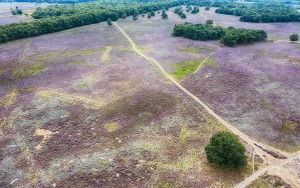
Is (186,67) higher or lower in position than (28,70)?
lower

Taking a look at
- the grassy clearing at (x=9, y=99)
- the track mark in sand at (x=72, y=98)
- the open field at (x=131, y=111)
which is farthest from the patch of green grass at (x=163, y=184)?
the grassy clearing at (x=9, y=99)

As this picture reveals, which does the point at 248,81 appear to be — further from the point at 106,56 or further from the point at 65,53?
the point at 65,53

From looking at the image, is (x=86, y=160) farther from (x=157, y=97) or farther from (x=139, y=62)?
(x=139, y=62)

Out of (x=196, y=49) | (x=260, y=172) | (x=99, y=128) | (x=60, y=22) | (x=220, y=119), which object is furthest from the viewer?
(x=60, y=22)

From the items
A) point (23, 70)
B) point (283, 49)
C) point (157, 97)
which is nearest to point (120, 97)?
point (157, 97)

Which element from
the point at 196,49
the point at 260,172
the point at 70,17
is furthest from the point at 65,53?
the point at 260,172

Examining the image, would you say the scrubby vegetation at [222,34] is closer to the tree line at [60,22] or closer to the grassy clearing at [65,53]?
the grassy clearing at [65,53]

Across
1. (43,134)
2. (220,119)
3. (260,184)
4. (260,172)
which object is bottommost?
(220,119)
